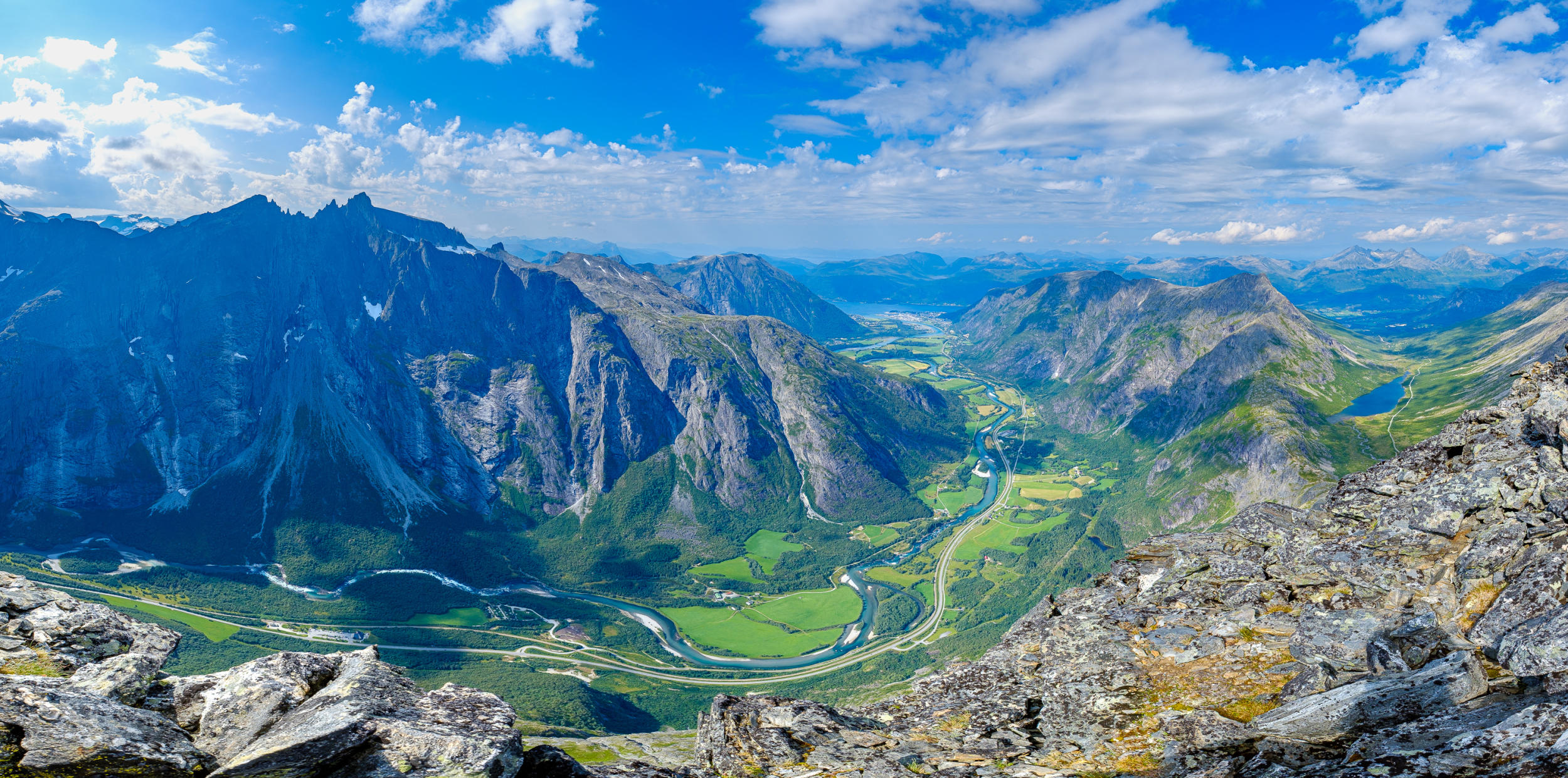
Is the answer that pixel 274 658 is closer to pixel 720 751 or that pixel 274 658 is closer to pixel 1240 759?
pixel 720 751

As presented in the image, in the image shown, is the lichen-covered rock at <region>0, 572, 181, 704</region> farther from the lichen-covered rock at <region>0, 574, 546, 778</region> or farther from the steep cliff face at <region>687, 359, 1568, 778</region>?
the steep cliff face at <region>687, 359, 1568, 778</region>

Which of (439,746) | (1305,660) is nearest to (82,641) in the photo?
(439,746)

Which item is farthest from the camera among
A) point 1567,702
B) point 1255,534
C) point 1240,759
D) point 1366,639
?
point 1255,534

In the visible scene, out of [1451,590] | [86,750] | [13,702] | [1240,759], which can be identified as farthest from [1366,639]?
[13,702]

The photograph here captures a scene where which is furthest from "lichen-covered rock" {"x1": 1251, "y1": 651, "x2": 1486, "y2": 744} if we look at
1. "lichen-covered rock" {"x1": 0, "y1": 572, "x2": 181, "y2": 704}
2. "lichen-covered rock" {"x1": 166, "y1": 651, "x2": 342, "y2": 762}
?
"lichen-covered rock" {"x1": 0, "y1": 572, "x2": 181, "y2": 704}

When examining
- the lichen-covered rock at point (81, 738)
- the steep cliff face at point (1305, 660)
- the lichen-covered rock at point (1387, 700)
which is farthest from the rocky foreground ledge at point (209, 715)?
the lichen-covered rock at point (1387, 700)

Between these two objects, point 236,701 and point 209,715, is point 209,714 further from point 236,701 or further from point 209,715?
point 236,701
